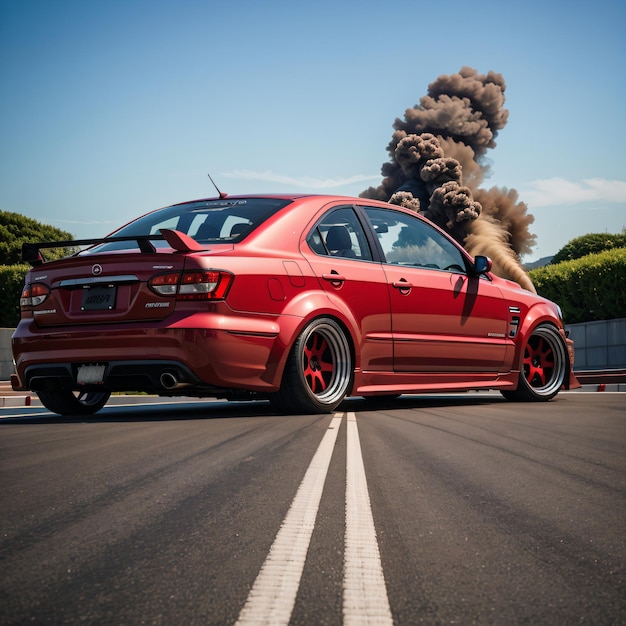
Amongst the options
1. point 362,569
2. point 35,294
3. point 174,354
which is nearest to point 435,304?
point 174,354

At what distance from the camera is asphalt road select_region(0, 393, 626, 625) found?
2.27m

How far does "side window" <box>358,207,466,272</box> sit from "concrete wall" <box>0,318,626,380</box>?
1638cm

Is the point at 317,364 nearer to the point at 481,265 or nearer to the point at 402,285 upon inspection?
the point at 402,285

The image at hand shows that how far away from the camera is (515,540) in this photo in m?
3.00

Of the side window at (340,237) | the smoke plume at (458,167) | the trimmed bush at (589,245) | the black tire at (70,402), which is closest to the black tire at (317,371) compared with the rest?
the side window at (340,237)

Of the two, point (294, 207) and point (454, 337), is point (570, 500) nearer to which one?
point (294, 207)

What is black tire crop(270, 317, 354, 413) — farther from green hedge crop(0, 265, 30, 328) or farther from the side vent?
green hedge crop(0, 265, 30, 328)

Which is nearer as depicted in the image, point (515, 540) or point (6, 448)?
point (515, 540)

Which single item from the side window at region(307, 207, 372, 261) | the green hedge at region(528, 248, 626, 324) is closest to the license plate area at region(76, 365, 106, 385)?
the side window at region(307, 207, 372, 261)

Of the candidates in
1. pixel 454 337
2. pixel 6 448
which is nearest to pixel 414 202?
pixel 454 337

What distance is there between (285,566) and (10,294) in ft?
114

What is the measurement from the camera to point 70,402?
8.05 metres

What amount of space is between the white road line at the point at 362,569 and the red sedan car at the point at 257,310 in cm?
277

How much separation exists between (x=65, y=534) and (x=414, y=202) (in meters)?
47.6
